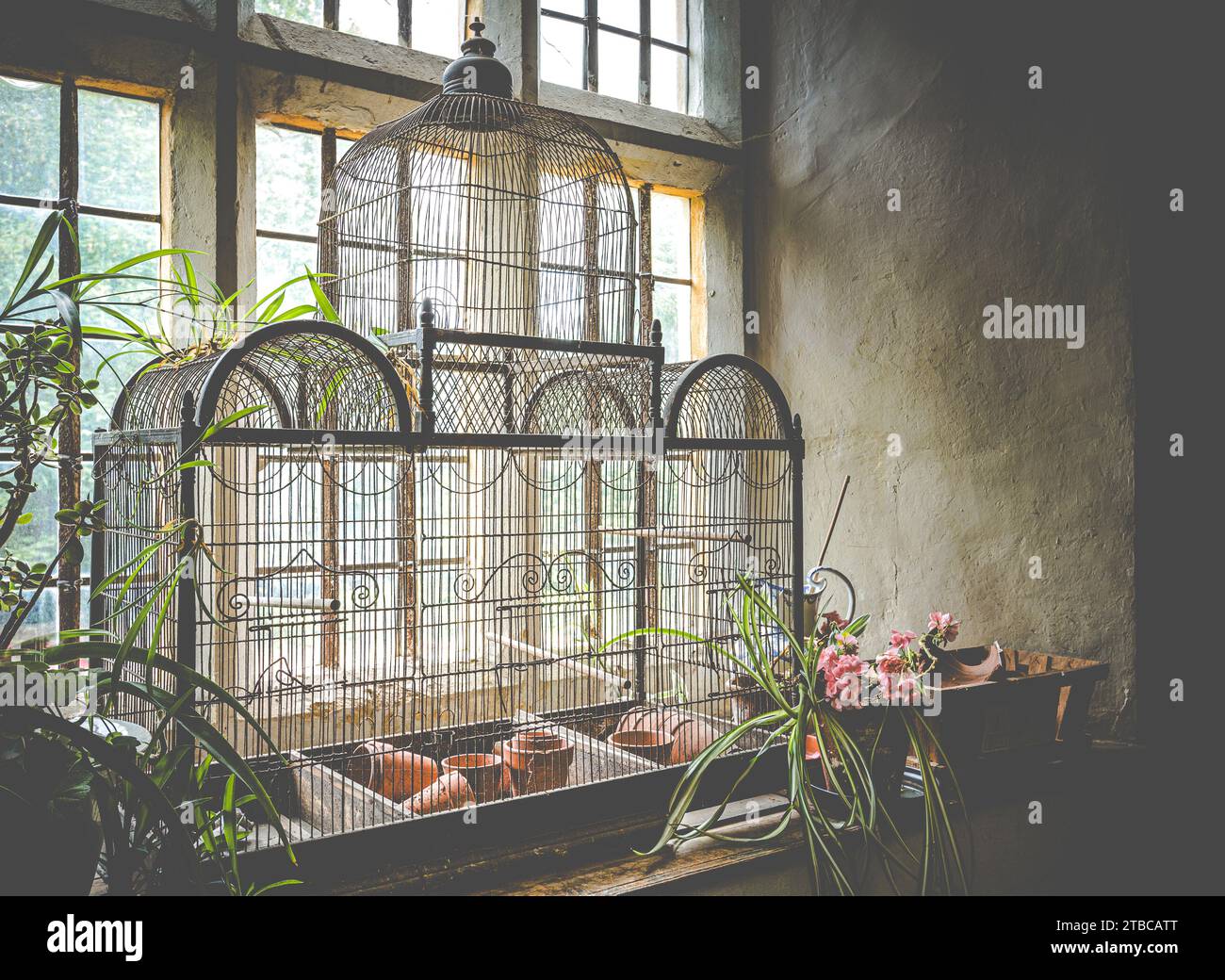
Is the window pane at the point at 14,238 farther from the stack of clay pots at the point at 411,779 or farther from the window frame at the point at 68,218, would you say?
the stack of clay pots at the point at 411,779

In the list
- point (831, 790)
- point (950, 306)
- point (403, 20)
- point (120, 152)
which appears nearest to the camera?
point (831, 790)

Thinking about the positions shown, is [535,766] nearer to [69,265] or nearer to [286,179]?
Answer: [69,265]

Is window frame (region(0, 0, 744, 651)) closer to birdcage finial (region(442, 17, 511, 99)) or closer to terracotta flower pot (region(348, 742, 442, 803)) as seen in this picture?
birdcage finial (region(442, 17, 511, 99))

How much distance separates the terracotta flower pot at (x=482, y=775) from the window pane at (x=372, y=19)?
9.68 feet

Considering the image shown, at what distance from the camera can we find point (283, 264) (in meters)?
3.77

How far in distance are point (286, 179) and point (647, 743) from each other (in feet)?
8.55

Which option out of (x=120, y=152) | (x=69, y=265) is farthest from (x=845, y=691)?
(x=120, y=152)

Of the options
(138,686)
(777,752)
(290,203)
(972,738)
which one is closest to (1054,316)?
(972,738)

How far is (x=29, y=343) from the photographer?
1.57 m

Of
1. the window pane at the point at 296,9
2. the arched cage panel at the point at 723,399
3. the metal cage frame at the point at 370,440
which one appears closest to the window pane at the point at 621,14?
the window pane at the point at 296,9

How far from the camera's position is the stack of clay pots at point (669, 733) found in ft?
9.20

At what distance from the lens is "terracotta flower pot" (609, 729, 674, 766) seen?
279cm
